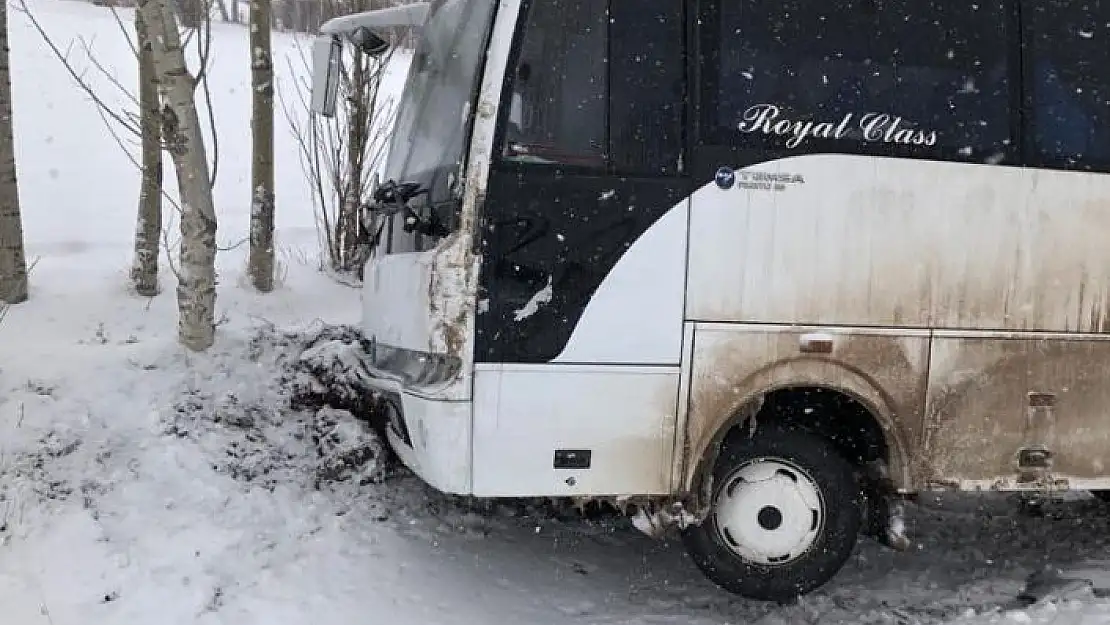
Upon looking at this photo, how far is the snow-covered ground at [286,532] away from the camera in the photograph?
3.98 meters

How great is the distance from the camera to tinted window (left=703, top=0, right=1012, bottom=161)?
3.98m

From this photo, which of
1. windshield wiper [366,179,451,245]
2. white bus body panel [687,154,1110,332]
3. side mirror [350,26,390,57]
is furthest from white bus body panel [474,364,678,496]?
side mirror [350,26,390,57]

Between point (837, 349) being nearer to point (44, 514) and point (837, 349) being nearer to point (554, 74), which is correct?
point (554, 74)

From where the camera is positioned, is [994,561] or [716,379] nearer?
[716,379]

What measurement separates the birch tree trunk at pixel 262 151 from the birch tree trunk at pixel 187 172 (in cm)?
225

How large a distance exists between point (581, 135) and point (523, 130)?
0.26m

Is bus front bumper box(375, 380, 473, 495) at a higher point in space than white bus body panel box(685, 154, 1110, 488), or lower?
lower

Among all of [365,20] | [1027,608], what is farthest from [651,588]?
[365,20]

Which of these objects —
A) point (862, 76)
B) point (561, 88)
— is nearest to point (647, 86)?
point (561, 88)

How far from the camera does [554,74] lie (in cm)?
382

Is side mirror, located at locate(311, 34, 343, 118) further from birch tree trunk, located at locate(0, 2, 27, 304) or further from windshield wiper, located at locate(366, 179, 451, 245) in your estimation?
birch tree trunk, located at locate(0, 2, 27, 304)

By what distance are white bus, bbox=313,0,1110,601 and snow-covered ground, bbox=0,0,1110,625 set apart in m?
0.61

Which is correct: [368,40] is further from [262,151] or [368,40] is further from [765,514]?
[765,514]

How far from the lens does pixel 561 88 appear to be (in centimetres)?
383
